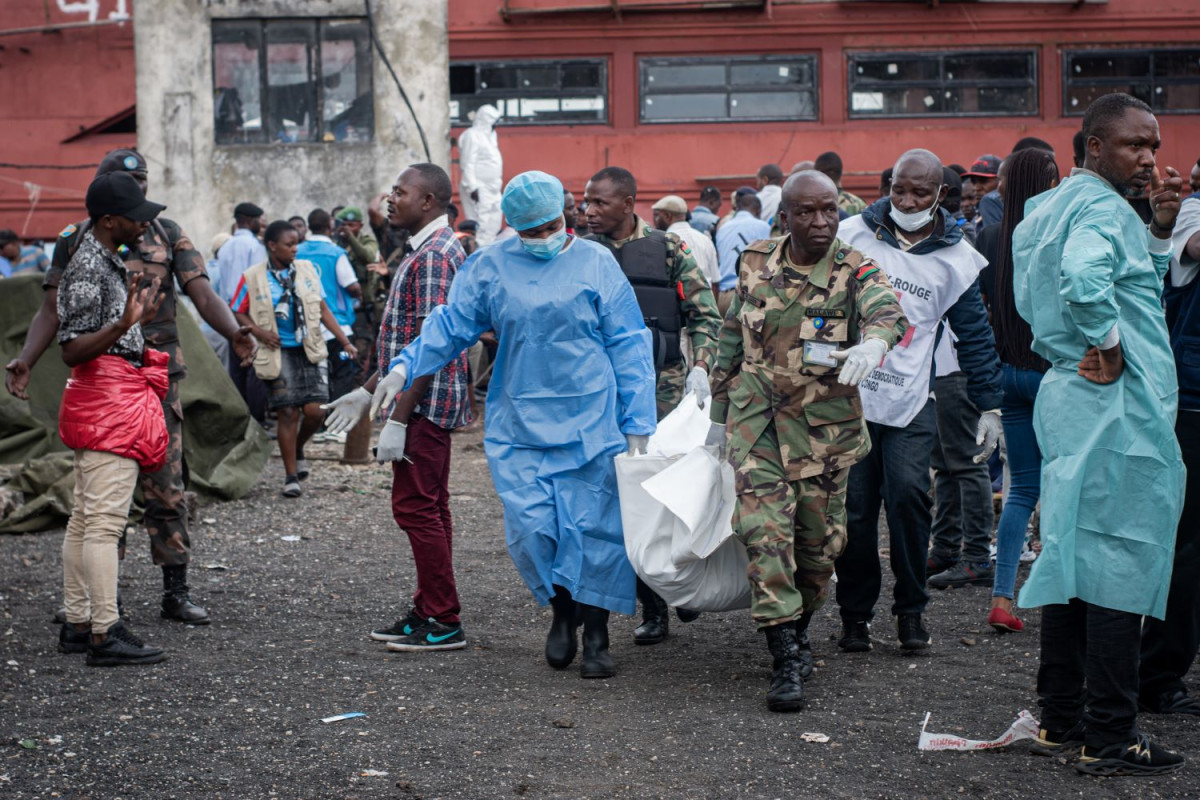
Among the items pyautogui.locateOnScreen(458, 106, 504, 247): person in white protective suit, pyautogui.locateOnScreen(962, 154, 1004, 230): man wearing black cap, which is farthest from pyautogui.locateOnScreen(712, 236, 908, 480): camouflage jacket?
pyautogui.locateOnScreen(458, 106, 504, 247): person in white protective suit

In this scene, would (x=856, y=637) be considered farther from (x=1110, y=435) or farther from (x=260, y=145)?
(x=260, y=145)

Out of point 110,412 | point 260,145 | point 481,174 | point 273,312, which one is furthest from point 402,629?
point 260,145

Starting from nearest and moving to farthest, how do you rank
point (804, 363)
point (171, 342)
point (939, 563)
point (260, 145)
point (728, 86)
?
point (804, 363) → point (171, 342) → point (939, 563) → point (260, 145) → point (728, 86)

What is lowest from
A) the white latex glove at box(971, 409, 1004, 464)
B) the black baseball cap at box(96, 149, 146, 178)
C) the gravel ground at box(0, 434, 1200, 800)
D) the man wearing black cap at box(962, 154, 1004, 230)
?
the gravel ground at box(0, 434, 1200, 800)

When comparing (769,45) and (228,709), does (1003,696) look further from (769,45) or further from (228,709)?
(769,45)

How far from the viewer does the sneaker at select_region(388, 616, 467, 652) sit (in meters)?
5.97

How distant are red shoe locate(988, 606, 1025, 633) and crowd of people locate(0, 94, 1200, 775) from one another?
13 millimetres

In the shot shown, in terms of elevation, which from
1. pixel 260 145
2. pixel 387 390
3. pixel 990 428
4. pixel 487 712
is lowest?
pixel 487 712

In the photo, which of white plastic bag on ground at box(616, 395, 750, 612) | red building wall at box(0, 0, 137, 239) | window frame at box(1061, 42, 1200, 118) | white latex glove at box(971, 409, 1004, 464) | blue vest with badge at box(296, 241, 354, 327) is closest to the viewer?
white plastic bag on ground at box(616, 395, 750, 612)

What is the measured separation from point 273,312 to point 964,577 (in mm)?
5426

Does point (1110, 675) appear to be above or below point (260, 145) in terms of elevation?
below

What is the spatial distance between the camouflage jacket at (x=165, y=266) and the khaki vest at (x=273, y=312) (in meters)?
3.42

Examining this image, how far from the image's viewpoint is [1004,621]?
5984 millimetres

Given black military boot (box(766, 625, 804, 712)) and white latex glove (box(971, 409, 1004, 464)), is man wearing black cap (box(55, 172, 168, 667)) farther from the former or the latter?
white latex glove (box(971, 409, 1004, 464))
